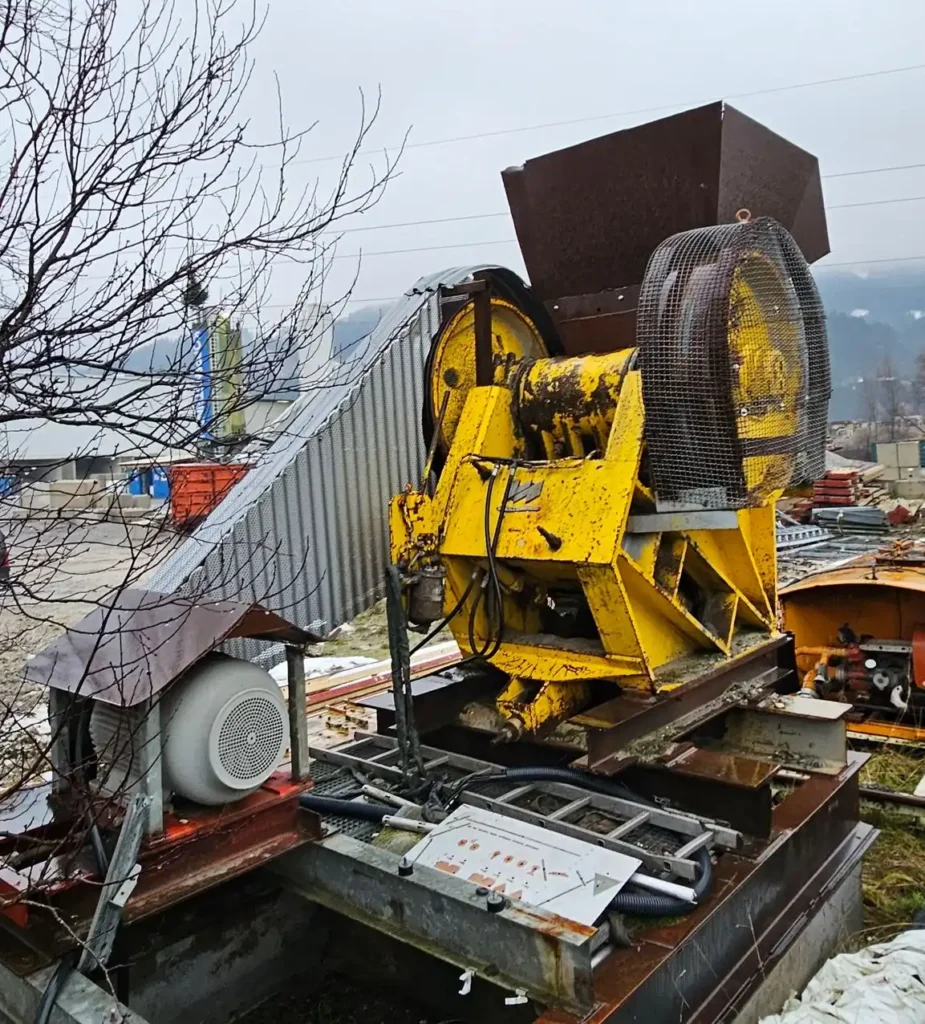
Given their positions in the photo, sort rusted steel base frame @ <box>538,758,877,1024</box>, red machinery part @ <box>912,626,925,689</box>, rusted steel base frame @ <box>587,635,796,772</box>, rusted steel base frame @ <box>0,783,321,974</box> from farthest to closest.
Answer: red machinery part @ <box>912,626,925,689</box>
rusted steel base frame @ <box>587,635,796,772</box>
rusted steel base frame @ <box>538,758,877,1024</box>
rusted steel base frame @ <box>0,783,321,974</box>

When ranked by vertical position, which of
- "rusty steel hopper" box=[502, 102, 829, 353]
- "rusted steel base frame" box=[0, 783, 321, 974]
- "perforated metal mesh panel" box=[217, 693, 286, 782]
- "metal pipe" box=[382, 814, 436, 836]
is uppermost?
"rusty steel hopper" box=[502, 102, 829, 353]

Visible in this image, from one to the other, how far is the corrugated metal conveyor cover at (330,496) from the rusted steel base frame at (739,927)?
210 centimetres

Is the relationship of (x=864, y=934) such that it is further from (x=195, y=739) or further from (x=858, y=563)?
(x=858, y=563)

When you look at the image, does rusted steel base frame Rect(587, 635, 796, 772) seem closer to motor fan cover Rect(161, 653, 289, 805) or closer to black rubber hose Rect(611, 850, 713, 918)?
black rubber hose Rect(611, 850, 713, 918)

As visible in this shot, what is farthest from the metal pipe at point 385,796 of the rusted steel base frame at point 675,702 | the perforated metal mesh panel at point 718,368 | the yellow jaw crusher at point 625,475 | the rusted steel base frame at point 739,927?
the perforated metal mesh panel at point 718,368

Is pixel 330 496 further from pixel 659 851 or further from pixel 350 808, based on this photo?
pixel 659 851

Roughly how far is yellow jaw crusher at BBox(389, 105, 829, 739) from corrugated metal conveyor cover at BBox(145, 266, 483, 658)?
41 cm

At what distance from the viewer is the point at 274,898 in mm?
3451

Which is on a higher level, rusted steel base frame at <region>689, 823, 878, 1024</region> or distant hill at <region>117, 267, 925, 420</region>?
distant hill at <region>117, 267, 925, 420</region>

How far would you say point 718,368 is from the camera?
10.6 feet

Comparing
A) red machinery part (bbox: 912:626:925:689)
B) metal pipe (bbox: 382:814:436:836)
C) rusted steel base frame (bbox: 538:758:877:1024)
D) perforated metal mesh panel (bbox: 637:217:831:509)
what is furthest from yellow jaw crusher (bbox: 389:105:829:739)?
red machinery part (bbox: 912:626:925:689)

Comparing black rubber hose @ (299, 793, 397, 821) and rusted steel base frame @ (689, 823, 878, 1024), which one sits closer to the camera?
rusted steel base frame @ (689, 823, 878, 1024)

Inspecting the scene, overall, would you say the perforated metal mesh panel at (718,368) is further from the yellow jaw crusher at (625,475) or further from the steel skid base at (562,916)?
the steel skid base at (562,916)

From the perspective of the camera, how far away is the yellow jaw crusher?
3.31 m
